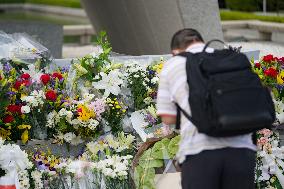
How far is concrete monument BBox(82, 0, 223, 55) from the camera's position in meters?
8.77

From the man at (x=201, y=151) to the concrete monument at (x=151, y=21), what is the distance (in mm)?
5179

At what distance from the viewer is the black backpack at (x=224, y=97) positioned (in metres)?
3.30

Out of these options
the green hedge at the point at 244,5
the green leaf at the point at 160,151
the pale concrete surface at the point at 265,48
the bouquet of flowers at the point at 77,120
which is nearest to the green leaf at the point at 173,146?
the green leaf at the point at 160,151

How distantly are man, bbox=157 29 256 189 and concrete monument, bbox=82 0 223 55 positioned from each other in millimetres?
5179

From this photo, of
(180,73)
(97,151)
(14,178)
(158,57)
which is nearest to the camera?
(180,73)

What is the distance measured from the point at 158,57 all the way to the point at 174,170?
5.58 ft

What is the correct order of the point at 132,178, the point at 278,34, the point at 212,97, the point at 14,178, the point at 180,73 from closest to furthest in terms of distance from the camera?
the point at 212,97 → the point at 180,73 → the point at 14,178 → the point at 132,178 → the point at 278,34

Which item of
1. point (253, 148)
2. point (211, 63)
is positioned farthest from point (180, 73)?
point (253, 148)

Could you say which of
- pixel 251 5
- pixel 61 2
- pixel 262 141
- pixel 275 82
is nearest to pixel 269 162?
pixel 262 141

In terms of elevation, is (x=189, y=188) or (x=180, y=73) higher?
(x=180, y=73)

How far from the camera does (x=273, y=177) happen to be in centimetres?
520

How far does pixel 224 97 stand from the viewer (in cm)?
331

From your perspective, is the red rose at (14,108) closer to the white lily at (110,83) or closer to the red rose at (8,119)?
the red rose at (8,119)

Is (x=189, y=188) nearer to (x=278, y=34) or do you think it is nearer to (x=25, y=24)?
(x=25, y=24)
